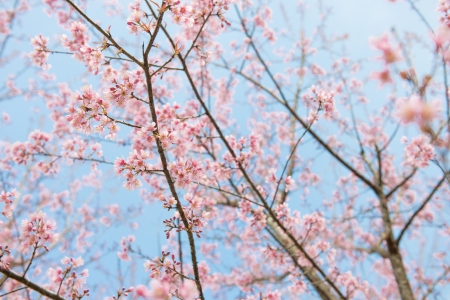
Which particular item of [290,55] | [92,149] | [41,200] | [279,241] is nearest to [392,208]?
[279,241]

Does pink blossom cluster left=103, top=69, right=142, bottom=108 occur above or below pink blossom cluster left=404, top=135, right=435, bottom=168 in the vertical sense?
below

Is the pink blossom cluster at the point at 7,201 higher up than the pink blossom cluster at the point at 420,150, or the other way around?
the pink blossom cluster at the point at 420,150

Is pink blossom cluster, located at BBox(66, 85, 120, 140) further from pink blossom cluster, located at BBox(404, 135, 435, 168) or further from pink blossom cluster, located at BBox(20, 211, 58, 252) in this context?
pink blossom cluster, located at BBox(404, 135, 435, 168)

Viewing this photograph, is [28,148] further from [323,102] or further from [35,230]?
[323,102]

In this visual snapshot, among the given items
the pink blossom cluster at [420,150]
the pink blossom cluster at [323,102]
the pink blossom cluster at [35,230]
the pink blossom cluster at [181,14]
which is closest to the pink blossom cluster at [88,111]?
the pink blossom cluster at [181,14]

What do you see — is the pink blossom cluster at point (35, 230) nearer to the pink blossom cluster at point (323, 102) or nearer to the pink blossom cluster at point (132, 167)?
the pink blossom cluster at point (132, 167)

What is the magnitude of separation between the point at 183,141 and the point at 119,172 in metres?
2.26

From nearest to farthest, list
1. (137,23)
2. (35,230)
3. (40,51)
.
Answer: (137,23), (35,230), (40,51)

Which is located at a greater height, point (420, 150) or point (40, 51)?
point (420, 150)

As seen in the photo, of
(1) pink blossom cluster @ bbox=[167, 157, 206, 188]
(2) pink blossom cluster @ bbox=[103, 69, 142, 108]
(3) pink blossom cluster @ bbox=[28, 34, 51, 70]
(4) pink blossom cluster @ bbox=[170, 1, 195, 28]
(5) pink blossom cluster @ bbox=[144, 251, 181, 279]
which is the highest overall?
(3) pink blossom cluster @ bbox=[28, 34, 51, 70]

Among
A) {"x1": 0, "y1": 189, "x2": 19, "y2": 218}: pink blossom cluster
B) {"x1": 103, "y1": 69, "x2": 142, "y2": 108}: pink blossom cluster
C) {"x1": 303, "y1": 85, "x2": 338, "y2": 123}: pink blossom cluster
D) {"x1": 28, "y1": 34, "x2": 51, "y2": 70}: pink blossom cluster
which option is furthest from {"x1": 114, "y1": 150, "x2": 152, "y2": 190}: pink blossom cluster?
{"x1": 303, "y1": 85, "x2": 338, "y2": 123}: pink blossom cluster

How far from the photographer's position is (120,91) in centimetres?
223

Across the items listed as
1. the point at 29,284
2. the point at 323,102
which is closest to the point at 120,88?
the point at 29,284

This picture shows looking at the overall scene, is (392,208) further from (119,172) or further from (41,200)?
(41,200)
